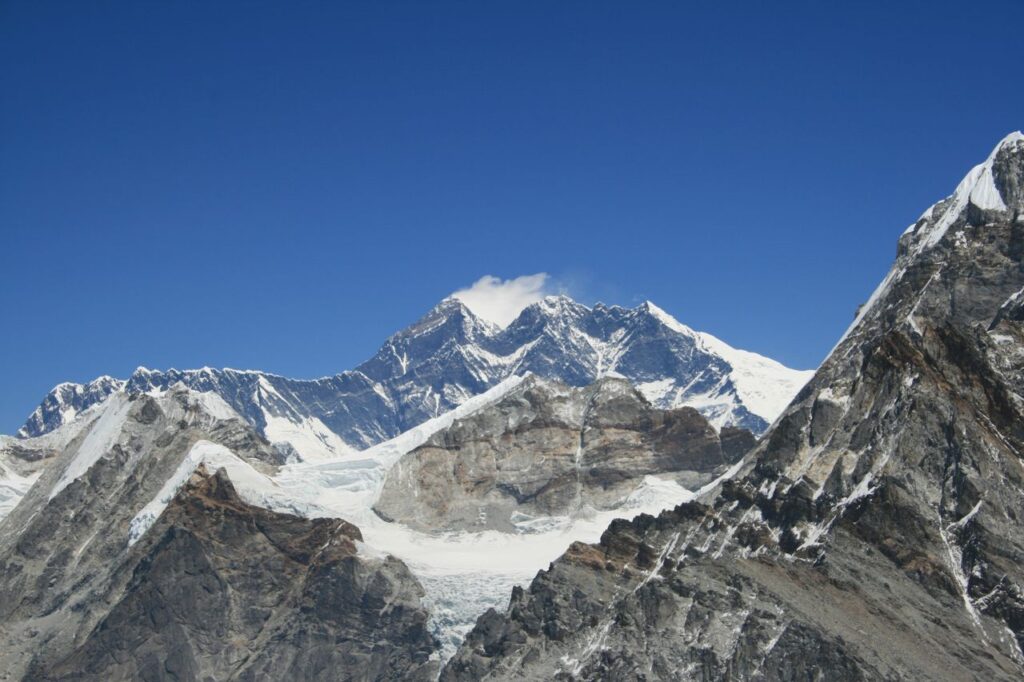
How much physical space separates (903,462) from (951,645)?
72.9 feet

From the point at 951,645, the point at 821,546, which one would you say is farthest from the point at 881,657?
the point at 821,546

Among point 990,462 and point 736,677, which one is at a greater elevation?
point 990,462

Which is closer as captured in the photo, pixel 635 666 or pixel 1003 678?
pixel 1003 678

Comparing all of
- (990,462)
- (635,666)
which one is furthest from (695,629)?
(990,462)

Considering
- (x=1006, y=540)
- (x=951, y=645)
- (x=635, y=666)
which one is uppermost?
(x=1006, y=540)

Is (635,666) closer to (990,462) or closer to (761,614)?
(761,614)

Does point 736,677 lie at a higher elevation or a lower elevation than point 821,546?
lower

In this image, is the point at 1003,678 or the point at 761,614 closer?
the point at 1003,678

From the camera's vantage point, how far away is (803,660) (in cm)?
18288

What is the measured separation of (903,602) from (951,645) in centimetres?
801

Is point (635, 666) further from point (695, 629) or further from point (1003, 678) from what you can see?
point (1003, 678)

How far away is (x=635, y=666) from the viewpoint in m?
196

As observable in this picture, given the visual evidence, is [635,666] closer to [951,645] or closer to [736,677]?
[736,677]

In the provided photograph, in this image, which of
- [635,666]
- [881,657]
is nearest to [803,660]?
[881,657]
